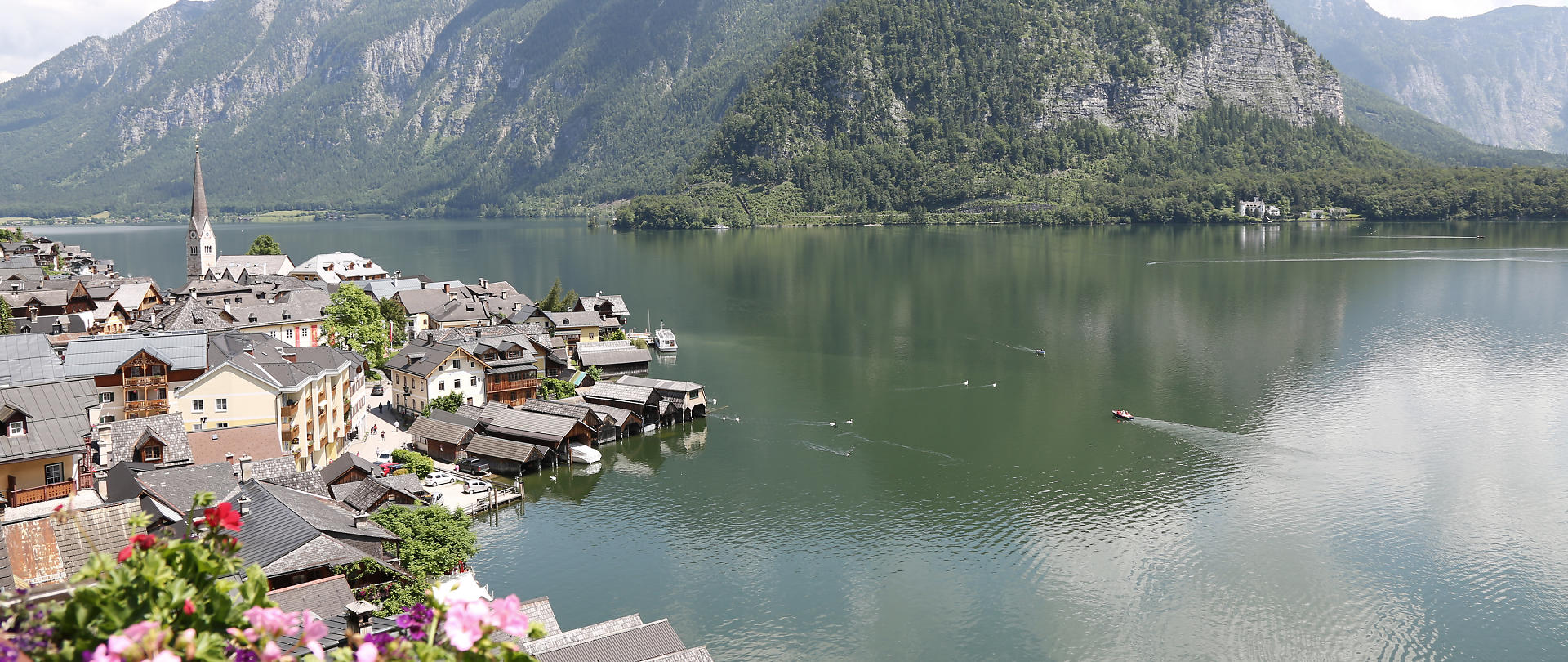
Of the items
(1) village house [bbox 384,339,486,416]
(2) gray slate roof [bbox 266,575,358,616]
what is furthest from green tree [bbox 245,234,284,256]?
(2) gray slate roof [bbox 266,575,358,616]

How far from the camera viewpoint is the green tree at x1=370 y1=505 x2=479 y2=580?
27.7 meters

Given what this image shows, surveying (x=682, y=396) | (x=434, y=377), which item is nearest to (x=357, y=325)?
(x=434, y=377)

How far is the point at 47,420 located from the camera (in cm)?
2611

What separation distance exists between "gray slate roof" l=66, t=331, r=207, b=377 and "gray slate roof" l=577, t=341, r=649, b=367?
24.7 m

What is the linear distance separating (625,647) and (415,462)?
69.4 ft

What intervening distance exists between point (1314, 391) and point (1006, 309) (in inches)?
1292

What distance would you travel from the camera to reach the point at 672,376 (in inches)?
2413

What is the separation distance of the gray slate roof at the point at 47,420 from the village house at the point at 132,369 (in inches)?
416

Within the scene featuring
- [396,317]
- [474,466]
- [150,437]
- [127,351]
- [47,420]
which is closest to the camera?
[47,420]

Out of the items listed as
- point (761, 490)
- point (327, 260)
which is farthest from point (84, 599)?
point (327, 260)

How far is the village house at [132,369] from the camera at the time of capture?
3719 centimetres

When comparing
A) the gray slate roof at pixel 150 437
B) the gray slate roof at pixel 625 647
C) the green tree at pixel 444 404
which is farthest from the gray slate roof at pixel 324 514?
the green tree at pixel 444 404

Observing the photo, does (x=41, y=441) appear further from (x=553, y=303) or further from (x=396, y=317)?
(x=553, y=303)

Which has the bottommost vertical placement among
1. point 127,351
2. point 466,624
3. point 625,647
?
point 625,647
